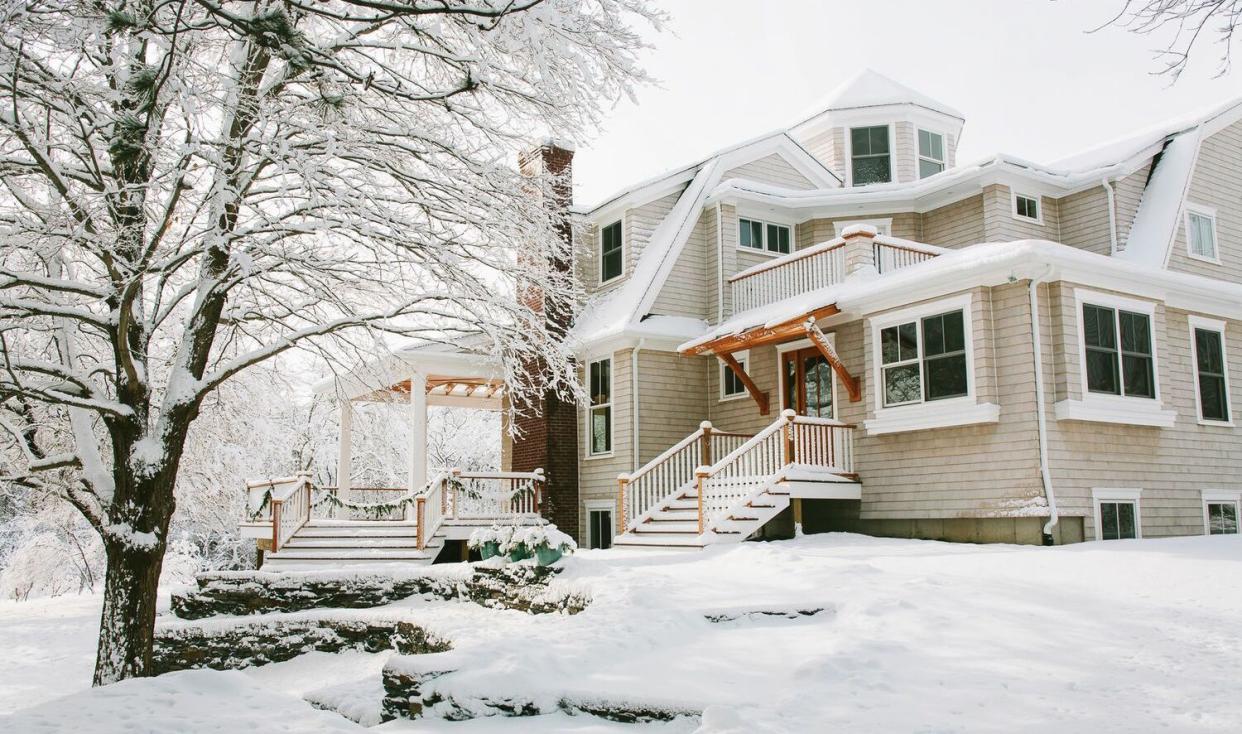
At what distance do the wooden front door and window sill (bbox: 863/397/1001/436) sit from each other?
5.39 ft

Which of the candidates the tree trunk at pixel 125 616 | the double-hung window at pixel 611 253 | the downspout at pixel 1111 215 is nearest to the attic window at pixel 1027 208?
the downspout at pixel 1111 215

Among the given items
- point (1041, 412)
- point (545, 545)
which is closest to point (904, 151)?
point (1041, 412)

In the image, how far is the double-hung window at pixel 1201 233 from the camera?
1733 cm

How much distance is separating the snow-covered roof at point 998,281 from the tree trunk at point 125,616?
9.97 meters

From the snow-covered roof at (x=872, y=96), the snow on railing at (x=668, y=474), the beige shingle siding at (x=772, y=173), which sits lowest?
the snow on railing at (x=668, y=474)

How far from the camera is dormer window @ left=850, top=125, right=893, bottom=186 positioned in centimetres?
2164

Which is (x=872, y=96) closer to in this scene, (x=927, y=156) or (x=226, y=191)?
(x=927, y=156)

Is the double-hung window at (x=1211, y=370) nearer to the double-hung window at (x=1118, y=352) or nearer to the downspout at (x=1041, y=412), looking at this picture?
the double-hung window at (x=1118, y=352)

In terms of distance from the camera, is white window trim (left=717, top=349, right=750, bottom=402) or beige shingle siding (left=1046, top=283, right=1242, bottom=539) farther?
white window trim (left=717, top=349, right=750, bottom=402)

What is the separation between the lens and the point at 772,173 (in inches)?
809

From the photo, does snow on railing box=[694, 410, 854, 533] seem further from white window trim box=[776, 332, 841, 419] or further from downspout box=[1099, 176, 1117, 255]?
downspout box=[1099, 176, 1117, 255]

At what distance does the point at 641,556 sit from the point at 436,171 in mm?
6369

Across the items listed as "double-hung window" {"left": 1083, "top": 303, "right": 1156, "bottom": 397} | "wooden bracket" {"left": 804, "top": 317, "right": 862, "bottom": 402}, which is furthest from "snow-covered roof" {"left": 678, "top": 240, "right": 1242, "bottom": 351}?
"double-hung window" {"left": 1083, "top": 303, "right": 1156, "bottom": 397}

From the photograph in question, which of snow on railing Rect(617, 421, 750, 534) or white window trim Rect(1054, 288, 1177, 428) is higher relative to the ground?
white window trim Rect(1054, 288, 1177, 428)
